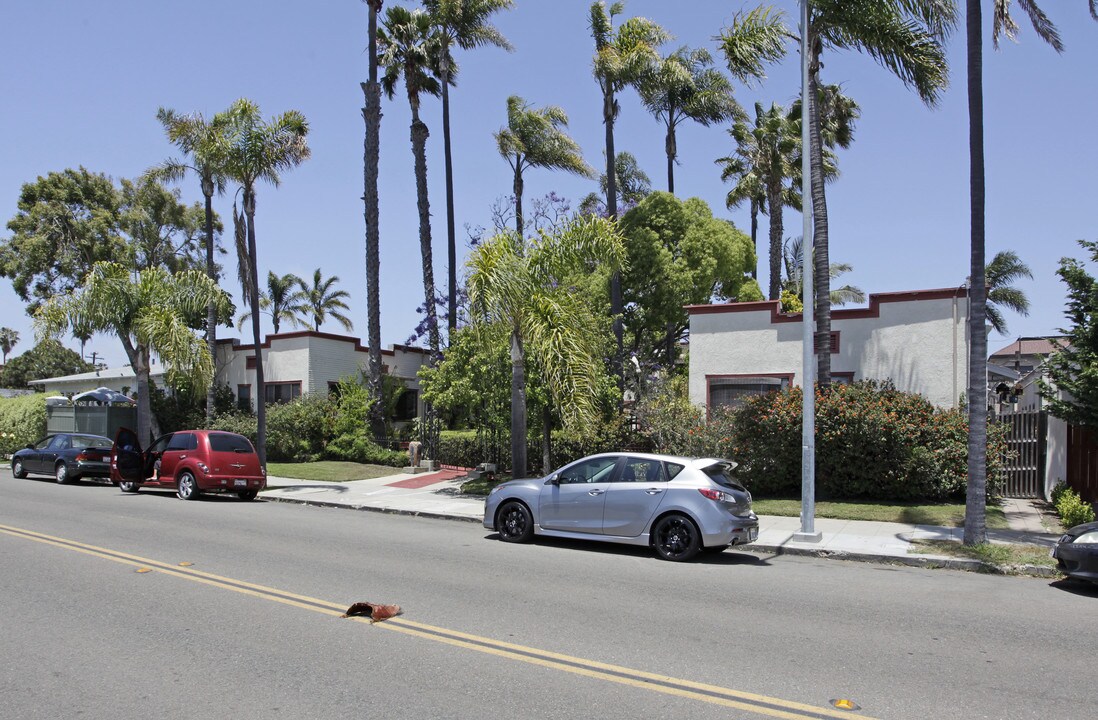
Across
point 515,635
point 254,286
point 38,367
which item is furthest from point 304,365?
point 38,367

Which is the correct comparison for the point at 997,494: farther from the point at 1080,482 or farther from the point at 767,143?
the point at 767,143

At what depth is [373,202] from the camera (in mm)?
26906

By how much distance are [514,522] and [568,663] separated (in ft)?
21.1

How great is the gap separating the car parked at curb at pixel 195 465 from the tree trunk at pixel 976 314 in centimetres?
1445

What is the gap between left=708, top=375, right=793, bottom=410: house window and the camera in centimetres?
1927

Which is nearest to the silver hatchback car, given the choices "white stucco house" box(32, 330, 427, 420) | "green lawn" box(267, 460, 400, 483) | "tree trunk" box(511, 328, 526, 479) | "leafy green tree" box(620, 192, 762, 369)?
"tree trunk" box(511, 328, 526, 479)

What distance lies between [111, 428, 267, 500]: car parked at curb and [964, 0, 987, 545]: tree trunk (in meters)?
14.5

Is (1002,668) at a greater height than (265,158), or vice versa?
(265,158)

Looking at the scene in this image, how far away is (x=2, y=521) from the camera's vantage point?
13.8 m

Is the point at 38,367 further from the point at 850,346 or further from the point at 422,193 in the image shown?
the point at 850,346

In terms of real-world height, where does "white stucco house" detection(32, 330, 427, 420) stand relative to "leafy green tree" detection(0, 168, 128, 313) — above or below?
below

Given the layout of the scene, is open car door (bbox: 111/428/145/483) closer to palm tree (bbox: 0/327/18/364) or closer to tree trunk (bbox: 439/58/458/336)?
tree trunk (bbox: 439/58/458/336)

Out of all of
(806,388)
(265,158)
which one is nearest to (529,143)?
(265,158)

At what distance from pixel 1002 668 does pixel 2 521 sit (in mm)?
14778
